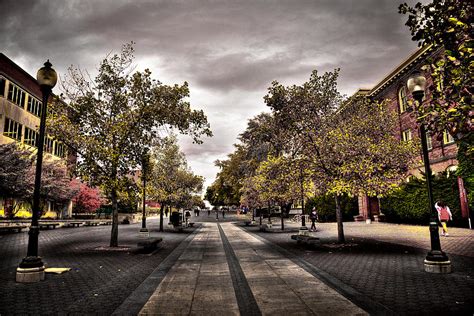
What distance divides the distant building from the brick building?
32.4 meters

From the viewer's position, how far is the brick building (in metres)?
25.0

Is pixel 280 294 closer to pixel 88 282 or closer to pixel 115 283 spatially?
pixel 115 283

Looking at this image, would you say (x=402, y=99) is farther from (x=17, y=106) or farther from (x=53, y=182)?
(x=17, y=106)

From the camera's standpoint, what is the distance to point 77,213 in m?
46.1

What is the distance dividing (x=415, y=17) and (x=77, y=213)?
49403mm

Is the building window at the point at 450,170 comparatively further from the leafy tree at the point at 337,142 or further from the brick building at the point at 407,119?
the leafy tree at the point at 337,142

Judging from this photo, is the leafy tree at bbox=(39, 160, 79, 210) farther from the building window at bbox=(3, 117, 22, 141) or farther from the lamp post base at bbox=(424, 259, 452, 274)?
the lamp post base at bbox=(424, 259, 452, 274)

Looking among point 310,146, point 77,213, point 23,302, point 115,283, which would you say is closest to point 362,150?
point 310,146

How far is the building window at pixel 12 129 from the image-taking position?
30.4m

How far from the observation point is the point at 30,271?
7.14 meters

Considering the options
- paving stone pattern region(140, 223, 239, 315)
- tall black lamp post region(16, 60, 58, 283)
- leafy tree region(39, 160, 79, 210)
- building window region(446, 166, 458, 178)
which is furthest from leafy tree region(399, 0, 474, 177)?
leafy tree region(39, 160, 79, 210)

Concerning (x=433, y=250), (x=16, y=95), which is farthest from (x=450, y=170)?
(x=16, y=95)

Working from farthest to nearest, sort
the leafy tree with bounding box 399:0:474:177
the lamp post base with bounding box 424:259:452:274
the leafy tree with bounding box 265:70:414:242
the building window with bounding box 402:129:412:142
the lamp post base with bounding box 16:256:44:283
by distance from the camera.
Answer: the building window with bounding box 402:129:412:142 → the leafy tree with bounding box 265:70:414:242 → the lamp post base with bounding box 424:259:452:274 → the lamp post base with bounding box 16:256:44:283 → the leafy tree with bounding box 399:0:474:177

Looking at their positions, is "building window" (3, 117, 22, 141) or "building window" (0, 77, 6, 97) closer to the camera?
"building window" (0, 77, 6, 97)
